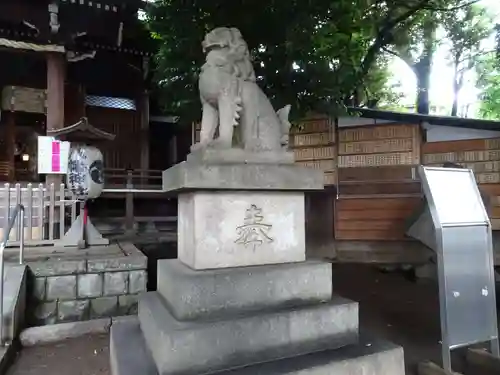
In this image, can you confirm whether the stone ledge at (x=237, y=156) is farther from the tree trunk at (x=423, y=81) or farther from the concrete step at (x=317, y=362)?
the tree trunk at (x=423, y=81)

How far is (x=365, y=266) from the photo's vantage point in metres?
9.37

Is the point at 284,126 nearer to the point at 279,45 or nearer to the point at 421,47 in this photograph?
the point at 279,45

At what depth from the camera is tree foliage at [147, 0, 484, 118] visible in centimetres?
643

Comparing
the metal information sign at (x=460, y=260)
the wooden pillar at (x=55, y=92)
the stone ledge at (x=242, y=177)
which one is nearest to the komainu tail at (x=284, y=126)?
the stone ledge at (x=242, y=177)

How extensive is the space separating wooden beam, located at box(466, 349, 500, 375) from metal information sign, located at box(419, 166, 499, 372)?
0.33 ft

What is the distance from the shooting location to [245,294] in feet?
8.64

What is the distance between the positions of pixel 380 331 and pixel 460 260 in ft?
5.69

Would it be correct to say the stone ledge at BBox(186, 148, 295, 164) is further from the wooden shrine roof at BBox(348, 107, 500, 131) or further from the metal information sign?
the wooden shrine roof at BBox(348, 107, 500, 131)

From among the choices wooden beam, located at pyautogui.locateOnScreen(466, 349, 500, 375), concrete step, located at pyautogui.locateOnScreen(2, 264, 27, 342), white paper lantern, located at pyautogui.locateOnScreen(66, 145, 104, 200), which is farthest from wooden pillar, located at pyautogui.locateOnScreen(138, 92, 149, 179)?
wooden beam, located at pyautogui.locateOnScreen(466, 349, 500, 375)

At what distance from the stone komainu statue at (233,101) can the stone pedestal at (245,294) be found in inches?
7.2

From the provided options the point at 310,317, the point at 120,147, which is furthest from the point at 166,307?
the point at 120,147

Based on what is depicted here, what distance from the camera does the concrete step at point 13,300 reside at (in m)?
4.03

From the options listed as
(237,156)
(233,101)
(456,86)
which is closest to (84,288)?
(237,156)

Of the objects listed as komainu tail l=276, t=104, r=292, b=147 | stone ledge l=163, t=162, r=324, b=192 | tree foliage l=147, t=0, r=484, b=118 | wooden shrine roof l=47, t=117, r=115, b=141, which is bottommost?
stone ledge l=163, t=162, r=324, b=192
